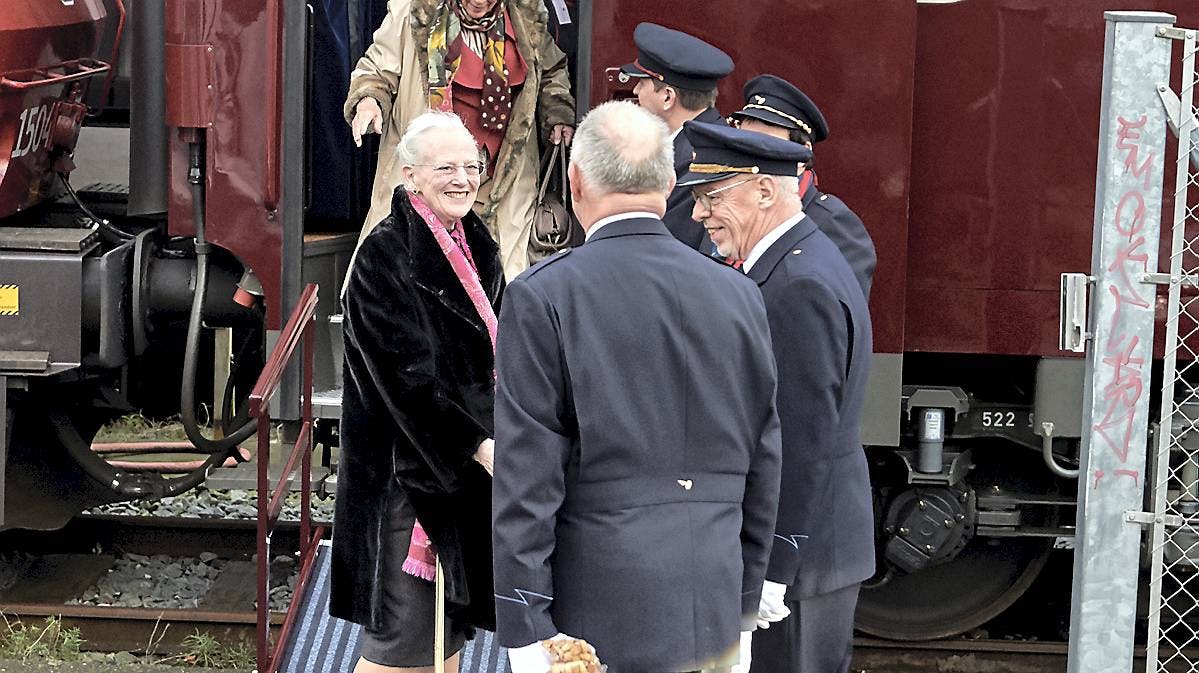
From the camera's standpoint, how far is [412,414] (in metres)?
3.53

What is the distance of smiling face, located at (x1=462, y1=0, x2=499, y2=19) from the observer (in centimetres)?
539

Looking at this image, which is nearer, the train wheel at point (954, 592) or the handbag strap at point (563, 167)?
the handbag strap at point (563, 167)

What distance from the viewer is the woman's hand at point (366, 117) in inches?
209

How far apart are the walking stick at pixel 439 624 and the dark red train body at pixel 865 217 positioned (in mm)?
1797

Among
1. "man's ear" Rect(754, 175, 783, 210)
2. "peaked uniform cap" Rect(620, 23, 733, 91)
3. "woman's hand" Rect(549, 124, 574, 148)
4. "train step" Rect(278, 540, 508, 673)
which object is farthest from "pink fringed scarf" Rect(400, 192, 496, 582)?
"woman's hand" Rect(549, 124, 574, 148)

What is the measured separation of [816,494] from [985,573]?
306 cm

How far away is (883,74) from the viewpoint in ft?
17.0

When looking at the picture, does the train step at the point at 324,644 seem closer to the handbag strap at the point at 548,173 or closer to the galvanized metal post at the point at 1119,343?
the handbag strap at the point at 548,173

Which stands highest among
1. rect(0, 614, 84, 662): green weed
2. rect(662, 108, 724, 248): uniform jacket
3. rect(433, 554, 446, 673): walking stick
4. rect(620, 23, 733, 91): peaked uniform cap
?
rect(620, 23, 733, 91): peaked uniform cap

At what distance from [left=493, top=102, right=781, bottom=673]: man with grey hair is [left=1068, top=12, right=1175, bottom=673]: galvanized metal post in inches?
49.5

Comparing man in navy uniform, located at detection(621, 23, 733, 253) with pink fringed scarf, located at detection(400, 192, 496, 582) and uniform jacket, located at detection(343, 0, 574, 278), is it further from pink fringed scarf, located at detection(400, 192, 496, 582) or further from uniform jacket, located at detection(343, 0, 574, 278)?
pink fringed scarf, located at detection(400, 192, 496, 582)

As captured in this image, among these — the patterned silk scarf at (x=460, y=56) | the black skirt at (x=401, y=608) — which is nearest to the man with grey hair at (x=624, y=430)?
the black skirt at (x=401, y=608)

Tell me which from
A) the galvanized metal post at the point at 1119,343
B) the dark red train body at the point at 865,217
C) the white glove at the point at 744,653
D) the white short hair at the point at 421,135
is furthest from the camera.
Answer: the dark red train body at the point at 865,217

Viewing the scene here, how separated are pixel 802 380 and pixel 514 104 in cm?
257
